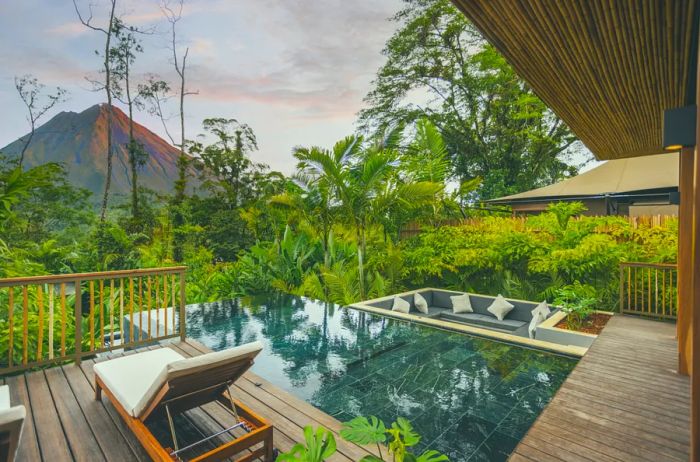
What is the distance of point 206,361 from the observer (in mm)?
2211

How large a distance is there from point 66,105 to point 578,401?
66.0 feet

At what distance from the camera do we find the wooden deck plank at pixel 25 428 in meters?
2.30

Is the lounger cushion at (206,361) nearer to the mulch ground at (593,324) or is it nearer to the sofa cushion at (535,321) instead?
the sofa cushion at (535,321)

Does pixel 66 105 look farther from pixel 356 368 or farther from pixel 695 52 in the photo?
pixel 695 52

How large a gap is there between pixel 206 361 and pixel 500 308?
19.2 feet

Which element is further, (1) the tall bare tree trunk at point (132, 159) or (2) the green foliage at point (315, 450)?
(1) the tall bare tree trunk at point (132, 159)

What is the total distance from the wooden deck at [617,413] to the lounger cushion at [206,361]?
181 centimetres

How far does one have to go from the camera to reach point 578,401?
297cm

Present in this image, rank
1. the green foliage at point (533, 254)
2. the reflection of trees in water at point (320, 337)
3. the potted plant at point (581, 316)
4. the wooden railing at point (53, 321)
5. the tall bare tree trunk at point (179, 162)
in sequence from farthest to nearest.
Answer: the tall bare tree trunk at point (179, 162) → the green foliage at point (533, 254) → the potted plant at point (581, 316) → the reflection of trees in water at point (320, 337) → the wooden railing at point (53, 321)

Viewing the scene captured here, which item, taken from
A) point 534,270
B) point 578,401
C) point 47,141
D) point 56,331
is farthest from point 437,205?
point 47,141

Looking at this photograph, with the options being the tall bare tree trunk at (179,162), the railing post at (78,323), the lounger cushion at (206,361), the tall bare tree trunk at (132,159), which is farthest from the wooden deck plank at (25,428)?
the tall bare tree trunk at (132,159)

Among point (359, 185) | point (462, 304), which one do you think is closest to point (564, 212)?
point (462, 304)

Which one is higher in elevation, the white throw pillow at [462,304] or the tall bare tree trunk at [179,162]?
the tall bare tree trunk at [179,162]

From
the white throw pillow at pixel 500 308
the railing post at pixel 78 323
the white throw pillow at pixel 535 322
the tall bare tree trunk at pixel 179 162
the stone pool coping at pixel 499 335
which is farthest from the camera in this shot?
the tall bare tree trunk at pixel 179 162
